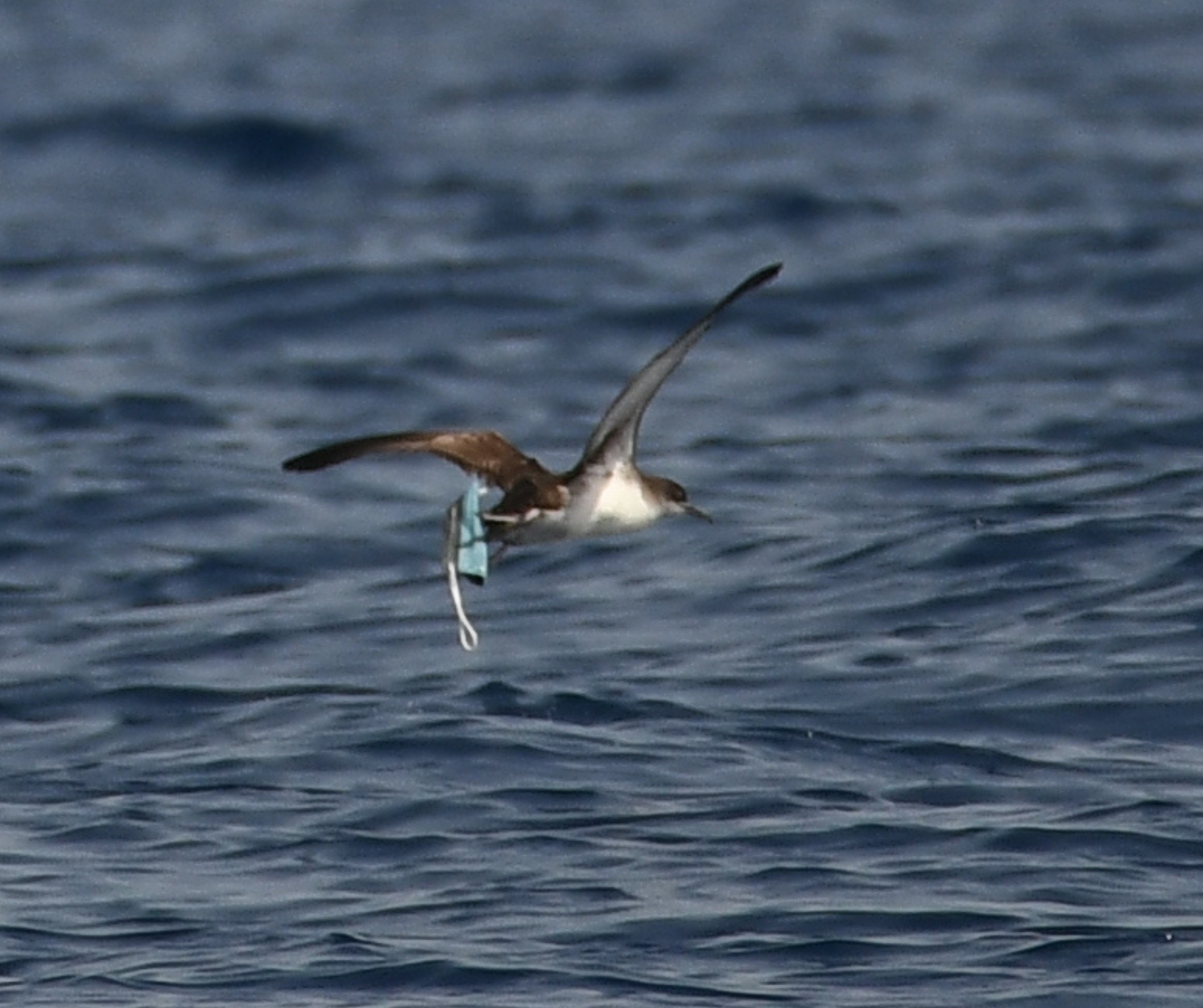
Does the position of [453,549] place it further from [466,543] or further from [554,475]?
[554,475]

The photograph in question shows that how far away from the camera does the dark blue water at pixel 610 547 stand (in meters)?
10.2

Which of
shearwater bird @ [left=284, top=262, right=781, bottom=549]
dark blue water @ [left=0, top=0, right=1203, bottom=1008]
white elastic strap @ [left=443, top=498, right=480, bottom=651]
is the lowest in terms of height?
dark blue water @ [left=0, top=0, right=1203, bottom=1008]

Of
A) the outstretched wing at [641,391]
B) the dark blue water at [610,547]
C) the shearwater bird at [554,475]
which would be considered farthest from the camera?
the dark blue water at [610,547]

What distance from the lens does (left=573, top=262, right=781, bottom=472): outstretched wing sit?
26.2 ft

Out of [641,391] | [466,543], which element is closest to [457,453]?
[466,543]

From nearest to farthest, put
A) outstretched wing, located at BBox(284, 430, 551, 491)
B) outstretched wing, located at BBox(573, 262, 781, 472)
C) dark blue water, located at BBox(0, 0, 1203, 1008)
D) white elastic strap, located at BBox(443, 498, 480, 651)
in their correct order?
outstretched wing, located at BBox(573, 262, 781, 472) < outstretched wing, located at BBox(284, 430, 551, 491) < white elastic strap, located at BBox(443, 498, 480, 651) < dark blue water, located at BBox(0, 0, 1203, 1008)

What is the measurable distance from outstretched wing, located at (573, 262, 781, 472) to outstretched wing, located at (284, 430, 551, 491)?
186 millimetres

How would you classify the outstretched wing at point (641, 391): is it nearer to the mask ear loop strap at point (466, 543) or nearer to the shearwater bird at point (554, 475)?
the shearwater bird at point (554, 475)

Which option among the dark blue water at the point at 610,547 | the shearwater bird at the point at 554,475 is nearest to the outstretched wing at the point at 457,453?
the shearwater bird at the point at 554,475

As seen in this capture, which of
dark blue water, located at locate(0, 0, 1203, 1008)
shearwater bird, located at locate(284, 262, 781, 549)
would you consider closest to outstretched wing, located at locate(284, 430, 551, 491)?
Answer: shearwater bird, located at locate(284, 262, 781, 549)

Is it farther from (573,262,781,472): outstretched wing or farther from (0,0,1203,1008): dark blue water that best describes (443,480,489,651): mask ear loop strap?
(0,0,1203,1008): dark blue water

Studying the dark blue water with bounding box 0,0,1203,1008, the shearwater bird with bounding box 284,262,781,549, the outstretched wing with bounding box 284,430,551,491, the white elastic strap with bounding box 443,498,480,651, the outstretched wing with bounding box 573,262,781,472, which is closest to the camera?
the outstretched wing with bounding box 573,262,781,472

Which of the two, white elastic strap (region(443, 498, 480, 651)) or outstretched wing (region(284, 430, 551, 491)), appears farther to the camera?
white elastic strap (region(443, 498, 480, 651))

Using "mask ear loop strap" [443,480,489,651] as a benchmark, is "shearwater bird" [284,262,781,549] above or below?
above
